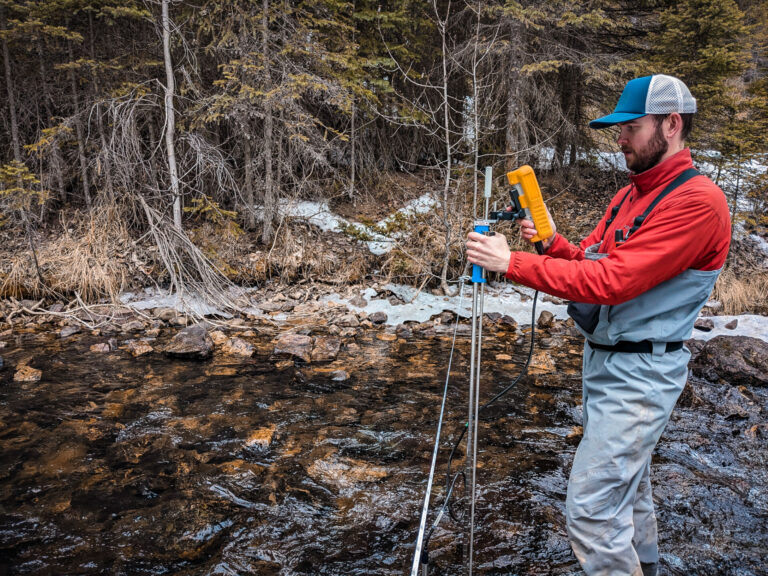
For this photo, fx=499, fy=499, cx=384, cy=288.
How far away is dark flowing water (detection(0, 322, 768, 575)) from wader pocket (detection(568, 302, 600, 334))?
158cm

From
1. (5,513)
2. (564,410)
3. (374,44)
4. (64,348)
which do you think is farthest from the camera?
(374,44)

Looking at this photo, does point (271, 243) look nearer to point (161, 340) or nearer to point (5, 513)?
point (161, 340)

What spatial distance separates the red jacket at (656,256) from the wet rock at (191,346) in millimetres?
5551

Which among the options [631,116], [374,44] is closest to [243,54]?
[374,44]

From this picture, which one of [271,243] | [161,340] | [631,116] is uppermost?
[631,116]

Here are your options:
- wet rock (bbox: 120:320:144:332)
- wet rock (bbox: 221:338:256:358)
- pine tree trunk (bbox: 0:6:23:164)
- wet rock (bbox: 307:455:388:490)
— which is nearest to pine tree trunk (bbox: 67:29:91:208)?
pine tree trunk (bbox: 0:6:23:164)

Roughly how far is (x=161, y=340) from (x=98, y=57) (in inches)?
316

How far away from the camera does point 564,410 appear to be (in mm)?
5125

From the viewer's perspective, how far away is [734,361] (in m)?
6.20

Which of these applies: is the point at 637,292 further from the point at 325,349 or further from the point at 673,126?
the point at 325,349

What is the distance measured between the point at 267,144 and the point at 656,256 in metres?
9.87

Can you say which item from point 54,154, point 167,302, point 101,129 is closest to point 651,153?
point 167,302

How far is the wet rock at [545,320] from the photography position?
851cm

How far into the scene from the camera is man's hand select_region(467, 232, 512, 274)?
7.06 feet
